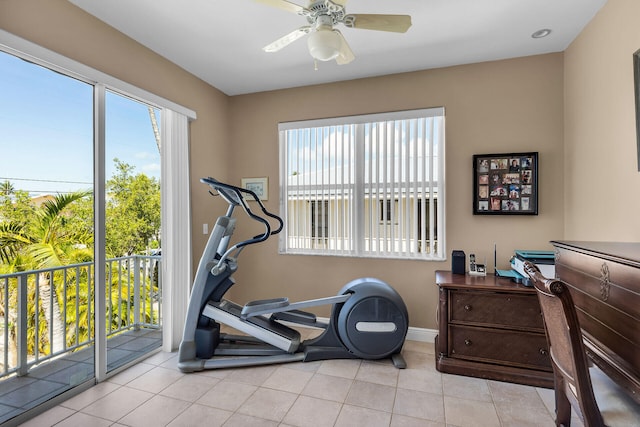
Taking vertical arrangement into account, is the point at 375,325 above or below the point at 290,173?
below

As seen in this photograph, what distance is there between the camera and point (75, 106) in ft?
7.48

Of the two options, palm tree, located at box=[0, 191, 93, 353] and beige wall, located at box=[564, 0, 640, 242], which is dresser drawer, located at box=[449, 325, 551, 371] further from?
palm tree, located at box=[0, 191, 93, 353]

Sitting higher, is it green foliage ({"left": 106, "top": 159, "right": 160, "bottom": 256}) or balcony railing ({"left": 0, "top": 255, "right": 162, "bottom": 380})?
green foliage ({"left": 106, "top": 159, "right": 160, "bottom": 256})

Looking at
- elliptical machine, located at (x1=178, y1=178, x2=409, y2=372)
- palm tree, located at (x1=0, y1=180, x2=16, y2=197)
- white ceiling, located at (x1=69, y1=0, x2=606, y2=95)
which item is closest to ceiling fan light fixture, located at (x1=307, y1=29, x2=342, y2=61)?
white ceiling, located at (x1=69, y1=0, x2=606, y2=95)

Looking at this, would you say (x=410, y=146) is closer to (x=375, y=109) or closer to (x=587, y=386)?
(x=375, y=109)

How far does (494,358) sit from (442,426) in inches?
34.0

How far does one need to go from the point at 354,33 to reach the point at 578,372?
2562 mm

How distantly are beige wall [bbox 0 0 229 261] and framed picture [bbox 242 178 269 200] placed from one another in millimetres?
338

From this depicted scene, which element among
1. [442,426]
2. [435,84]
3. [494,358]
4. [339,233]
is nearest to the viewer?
[442,426]

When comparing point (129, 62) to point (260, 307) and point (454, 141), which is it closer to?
point (260, 307)

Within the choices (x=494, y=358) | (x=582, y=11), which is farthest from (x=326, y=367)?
(x=582, y=11)

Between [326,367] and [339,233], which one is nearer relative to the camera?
[326,367]

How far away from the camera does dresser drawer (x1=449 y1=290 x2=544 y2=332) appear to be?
2.39m

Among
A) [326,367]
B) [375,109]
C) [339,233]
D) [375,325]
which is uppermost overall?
[375,109]
